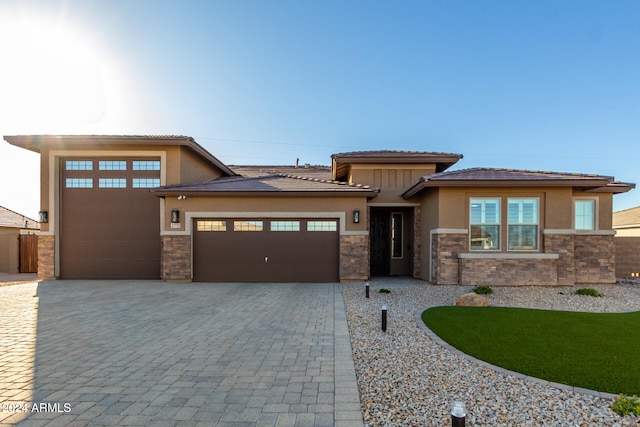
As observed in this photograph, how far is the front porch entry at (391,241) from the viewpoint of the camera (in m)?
13.4

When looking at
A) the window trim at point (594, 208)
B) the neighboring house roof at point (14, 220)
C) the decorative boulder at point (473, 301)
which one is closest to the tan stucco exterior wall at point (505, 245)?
the window trim at point (594, 208)

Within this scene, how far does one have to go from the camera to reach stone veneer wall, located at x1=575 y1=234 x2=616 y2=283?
440 inches

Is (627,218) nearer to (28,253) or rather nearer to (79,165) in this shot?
(79,165)

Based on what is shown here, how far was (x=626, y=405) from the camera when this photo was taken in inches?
119

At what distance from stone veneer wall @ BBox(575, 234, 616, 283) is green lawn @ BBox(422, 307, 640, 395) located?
4.89 m

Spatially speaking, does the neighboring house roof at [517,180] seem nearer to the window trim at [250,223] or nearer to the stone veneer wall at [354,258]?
the stone veneer wall at [354,258]

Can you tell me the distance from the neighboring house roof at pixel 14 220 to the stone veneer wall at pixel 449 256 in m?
21.3

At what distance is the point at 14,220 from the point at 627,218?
119 ft

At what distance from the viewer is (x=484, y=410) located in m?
3.08

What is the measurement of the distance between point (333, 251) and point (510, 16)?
1091 centimetres

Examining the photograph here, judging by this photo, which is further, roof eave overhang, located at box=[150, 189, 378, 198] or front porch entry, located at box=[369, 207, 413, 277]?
front porch entry, located at box=[369, 207, 413, 277]

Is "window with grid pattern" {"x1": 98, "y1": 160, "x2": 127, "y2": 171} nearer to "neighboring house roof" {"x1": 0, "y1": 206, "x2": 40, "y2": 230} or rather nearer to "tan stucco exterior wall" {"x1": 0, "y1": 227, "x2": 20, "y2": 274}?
"tan stucco exterior wall" {"x1": 0, "y1": 227, "x2": 20, "y2": 274}

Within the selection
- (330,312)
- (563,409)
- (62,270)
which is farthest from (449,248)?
(62,270)

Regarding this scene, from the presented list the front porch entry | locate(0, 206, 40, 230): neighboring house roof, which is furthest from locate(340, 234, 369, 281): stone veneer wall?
locate(0, 206, 40, 230): neighboring house roof
